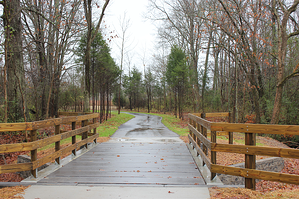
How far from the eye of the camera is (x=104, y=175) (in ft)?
13.9

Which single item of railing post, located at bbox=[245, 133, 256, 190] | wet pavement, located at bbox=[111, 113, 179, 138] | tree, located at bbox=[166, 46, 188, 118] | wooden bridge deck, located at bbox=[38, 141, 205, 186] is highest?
tree, located at bbox=[166, 46, 188, 118]

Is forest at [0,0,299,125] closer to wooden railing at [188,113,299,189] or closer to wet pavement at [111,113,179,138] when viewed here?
wet pavement at [111,113,179,138]

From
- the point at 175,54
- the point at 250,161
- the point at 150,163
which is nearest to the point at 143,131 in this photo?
the point at 150,163

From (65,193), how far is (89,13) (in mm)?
9342

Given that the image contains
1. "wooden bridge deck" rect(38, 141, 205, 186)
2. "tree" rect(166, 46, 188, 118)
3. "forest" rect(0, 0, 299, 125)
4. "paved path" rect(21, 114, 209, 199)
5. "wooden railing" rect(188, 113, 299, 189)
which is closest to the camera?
"wooden railing" rect(188, 113, 299, 189)

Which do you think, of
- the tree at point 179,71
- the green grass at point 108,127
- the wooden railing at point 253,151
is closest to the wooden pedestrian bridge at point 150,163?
the wooden railing at point 253,151

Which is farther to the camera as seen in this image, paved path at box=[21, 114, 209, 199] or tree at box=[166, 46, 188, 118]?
tree at box=[166, 46, 188, 118]

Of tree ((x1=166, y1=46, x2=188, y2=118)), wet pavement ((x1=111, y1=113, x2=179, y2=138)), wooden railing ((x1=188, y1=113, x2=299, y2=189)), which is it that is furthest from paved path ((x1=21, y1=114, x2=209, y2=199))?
tree ((x1=166, y1=46, x2=188, y2=118))

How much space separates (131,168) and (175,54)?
21.0m

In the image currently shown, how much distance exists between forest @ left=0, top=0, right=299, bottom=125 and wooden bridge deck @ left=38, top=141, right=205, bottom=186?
4973 millimetres

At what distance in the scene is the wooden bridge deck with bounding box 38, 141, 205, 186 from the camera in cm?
390

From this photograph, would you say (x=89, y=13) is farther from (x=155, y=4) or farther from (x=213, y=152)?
(x=155, y=4)

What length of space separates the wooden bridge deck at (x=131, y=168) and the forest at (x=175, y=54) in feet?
16.3

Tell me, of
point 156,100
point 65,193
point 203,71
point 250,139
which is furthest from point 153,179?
point 156,100
